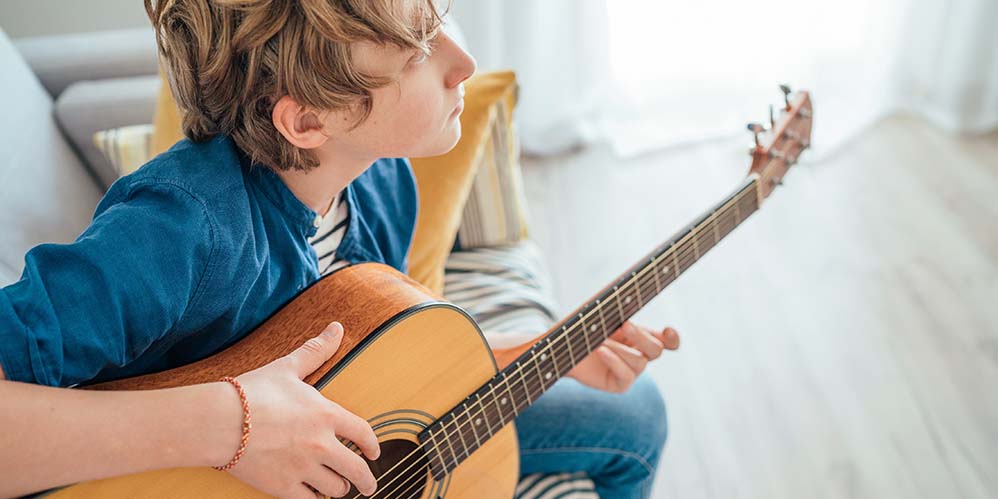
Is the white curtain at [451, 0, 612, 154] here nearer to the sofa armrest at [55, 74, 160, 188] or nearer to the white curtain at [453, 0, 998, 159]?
the white curtain at [453, 0, 998, 159]

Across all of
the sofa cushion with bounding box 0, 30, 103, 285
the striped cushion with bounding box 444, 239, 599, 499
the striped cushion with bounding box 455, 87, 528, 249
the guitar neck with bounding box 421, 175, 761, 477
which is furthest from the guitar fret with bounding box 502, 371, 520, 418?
the sofa cushion with bounding box 0, 30, 103, 285

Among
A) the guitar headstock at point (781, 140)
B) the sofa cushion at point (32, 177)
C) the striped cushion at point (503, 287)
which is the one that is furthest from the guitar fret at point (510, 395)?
the sofa cushion at point (32, 177)

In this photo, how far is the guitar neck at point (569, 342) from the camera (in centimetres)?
99

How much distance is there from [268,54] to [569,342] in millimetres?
473

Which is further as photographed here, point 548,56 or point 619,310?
point 548,56

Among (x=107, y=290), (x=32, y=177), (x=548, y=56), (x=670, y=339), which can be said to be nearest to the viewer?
(x=107, y=290)

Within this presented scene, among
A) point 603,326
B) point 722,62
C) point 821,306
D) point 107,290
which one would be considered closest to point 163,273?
point 107,290

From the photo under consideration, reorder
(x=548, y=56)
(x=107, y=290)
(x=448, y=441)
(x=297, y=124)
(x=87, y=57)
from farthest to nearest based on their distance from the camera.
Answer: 1. (x=548, y=56)
2. (x=87, y=57)
3. (x=448, y=441)
4. (x=297, y=124)
5. (x=107, y=290)

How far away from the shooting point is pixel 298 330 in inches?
36.8

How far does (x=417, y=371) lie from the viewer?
0.95m

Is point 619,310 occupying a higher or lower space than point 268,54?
lower

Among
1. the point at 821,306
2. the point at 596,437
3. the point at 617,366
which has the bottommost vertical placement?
the point at 821,306

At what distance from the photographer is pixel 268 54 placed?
2.70 feet

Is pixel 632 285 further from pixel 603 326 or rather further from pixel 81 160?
pixel 81 160
